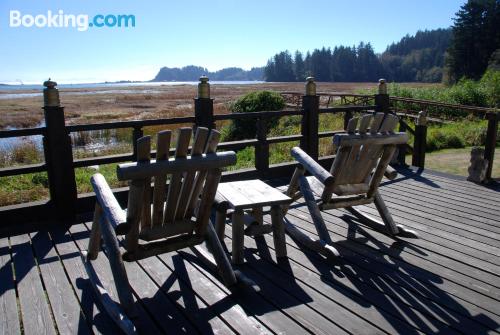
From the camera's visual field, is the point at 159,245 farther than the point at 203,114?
No

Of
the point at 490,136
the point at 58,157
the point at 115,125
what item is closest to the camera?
the point at 58,157

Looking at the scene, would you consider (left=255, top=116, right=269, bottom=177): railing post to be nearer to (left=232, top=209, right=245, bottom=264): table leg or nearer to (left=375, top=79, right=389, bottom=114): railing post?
(left=375, top=79, right=389, bottom=114): railing post

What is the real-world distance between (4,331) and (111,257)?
70 centimetres

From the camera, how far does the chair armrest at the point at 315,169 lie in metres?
3.32

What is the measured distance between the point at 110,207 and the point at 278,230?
131 centimetres

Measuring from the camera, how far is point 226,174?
5449mm

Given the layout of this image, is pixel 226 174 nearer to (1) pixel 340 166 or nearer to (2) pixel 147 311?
(1) pixel 340 166

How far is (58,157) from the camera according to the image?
13.8 feet

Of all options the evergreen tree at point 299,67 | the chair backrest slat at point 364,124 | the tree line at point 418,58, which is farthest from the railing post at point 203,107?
the evergreen tree at point 299,67

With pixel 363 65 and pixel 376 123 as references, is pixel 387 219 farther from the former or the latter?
pixel 363 65

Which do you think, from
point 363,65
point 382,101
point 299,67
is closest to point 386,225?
point 382,101

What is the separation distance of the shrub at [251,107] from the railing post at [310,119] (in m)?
7.41

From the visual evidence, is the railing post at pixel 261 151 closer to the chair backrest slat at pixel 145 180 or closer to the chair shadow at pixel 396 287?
the chair shadow at pixel 396 287

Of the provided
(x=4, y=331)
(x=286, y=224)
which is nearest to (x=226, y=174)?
(x=286, y=224)
